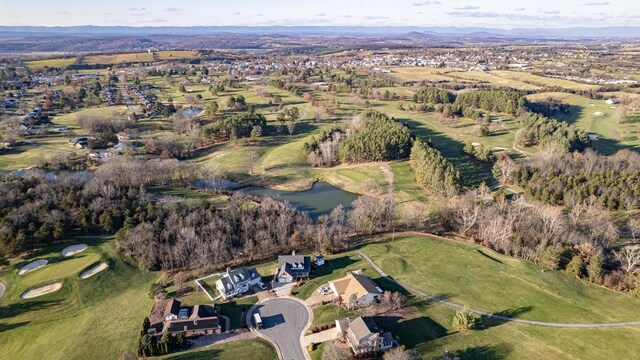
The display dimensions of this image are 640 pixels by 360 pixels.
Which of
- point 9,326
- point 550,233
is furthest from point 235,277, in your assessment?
point 550,233

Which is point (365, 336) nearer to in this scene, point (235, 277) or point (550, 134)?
point (235, 277)

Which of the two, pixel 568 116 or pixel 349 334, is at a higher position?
pixel 568 116

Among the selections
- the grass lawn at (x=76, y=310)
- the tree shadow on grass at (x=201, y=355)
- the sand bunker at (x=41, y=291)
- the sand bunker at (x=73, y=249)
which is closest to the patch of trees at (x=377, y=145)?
the grass lawn at (x=76, y=310)

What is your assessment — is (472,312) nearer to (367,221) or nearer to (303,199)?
(367,221)

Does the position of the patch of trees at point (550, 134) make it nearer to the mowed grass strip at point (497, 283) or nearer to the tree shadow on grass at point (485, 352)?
the mowed grass strip at point (497, 283)

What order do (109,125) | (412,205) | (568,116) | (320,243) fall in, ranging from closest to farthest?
(320,243)
(412,205)
(109,125)
(568,116)

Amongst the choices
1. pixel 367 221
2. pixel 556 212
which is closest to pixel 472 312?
pixel 367 221
